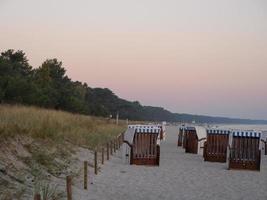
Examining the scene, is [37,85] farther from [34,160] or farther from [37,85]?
[34,160]

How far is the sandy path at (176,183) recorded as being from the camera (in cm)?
1334

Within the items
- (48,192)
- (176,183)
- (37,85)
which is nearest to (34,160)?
(48,192)

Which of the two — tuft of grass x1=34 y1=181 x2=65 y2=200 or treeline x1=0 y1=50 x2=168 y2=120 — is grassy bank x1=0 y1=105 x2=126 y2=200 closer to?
tuft of grass x1=34 y1=181 x2=65 y2=200

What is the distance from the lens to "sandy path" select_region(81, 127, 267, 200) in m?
13.3

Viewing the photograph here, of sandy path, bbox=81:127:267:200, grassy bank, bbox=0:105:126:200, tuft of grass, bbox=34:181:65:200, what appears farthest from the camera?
sandy path, bbox=81:127:267:200

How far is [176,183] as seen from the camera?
15688mm

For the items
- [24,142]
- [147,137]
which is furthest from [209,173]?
[24,142]

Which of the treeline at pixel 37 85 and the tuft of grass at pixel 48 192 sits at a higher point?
the treeline at pixel 37 85

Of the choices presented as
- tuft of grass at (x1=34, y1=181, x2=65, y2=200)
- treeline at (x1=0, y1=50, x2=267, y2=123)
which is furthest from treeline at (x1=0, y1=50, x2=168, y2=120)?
tuft of grass at (x1=34, y1=181, x2=65, y2=200)

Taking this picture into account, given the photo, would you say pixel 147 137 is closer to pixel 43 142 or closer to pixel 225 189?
pixel 43 142

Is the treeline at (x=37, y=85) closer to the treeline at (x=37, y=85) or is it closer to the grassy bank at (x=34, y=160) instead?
the treeline at (x=37, y=85)

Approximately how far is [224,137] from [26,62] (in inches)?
1761

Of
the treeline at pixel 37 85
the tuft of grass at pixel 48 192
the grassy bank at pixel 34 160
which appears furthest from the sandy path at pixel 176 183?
the treeline at pixel 37 85

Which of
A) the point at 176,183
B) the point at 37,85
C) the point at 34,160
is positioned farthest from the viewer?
the point at 37,85
